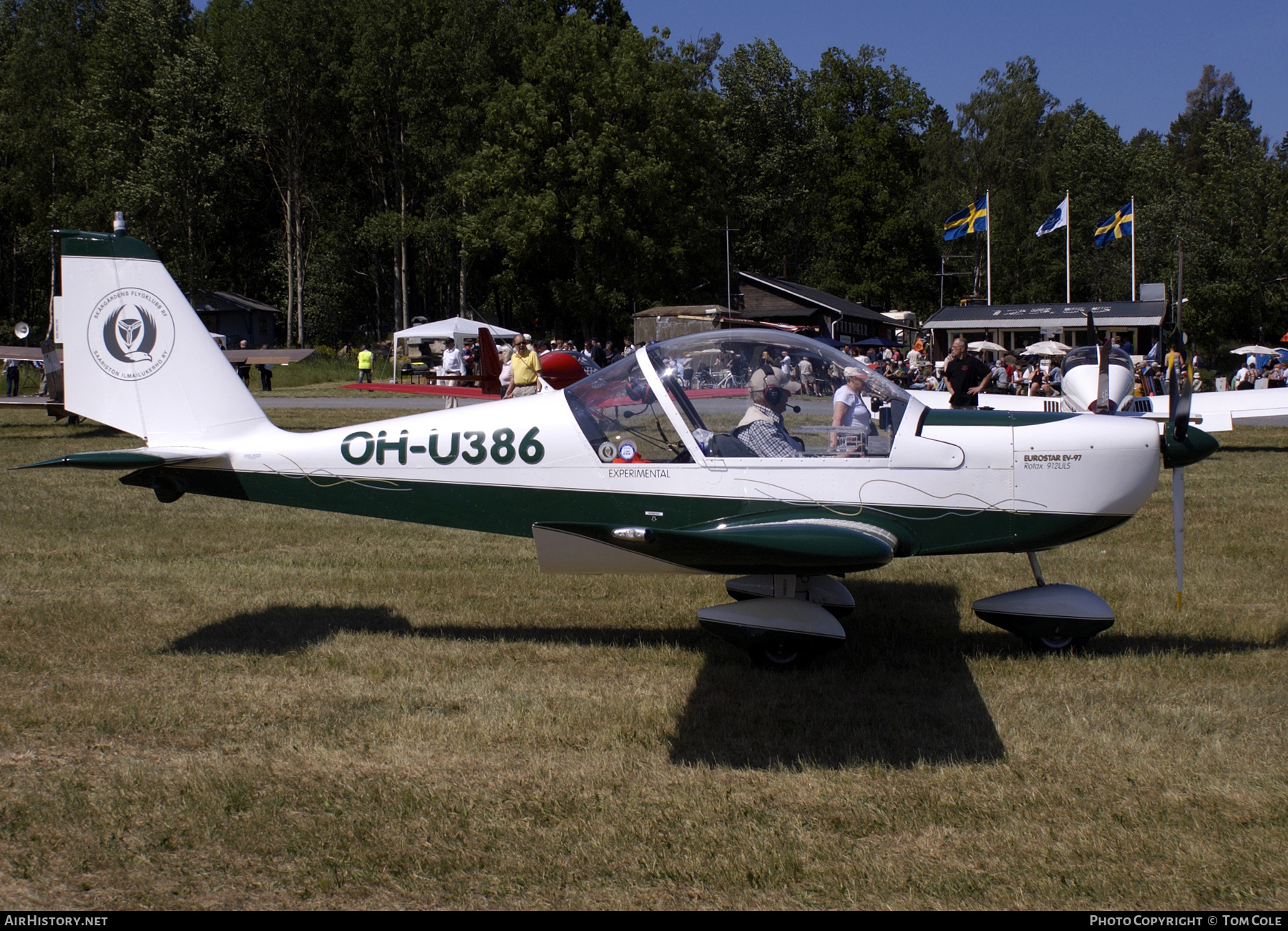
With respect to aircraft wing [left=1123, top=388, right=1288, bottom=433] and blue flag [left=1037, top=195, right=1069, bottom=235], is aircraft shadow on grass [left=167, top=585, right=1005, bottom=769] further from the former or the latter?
blue flag [left=1037, top=195, right=1069, bottom=235]

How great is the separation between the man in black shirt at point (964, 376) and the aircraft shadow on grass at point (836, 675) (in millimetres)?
5601

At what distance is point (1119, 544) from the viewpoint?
8875 millimetres

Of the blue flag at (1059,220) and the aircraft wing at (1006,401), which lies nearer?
the aircraft wing at (1006,401)

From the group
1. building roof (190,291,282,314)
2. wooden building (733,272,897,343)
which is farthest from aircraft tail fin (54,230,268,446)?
wooden building (733,272,897,343)

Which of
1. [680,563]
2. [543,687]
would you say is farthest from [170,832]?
[680,563]

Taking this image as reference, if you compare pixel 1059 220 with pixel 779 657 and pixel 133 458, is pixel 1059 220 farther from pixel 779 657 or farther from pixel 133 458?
pixel 133 458

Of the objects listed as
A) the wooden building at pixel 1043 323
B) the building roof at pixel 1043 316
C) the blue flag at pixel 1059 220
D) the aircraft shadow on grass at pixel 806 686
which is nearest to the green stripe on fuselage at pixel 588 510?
the aircraft shadow on grass at pixel 806 686

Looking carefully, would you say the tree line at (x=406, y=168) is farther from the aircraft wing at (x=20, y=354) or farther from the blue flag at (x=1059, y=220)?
the aircraft wing at (x=20, y=354)

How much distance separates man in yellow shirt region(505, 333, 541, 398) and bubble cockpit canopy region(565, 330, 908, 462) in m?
11.7

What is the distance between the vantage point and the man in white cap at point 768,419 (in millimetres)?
5496

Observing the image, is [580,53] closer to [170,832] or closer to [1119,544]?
[1119,544]

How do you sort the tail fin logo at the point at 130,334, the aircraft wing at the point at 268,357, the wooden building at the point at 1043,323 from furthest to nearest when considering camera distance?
the wooden building at the point at 1043,323
the aircraft wing at the point at 268,357
the tail fin logo at the point at 130,334

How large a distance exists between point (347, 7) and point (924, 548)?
48.9 metres
